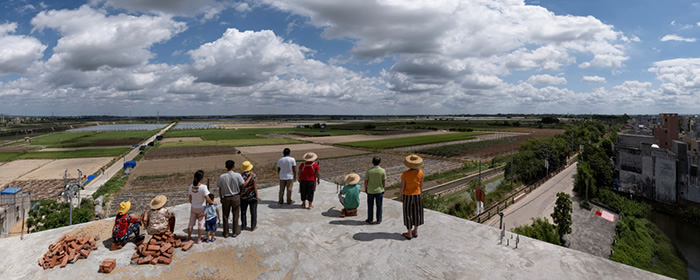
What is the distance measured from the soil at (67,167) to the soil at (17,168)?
1.02 metres

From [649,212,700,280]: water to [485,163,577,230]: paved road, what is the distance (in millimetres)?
7309

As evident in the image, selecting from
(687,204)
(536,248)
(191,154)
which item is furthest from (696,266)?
(191,154)

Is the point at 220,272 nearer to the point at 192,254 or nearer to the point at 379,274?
the point at 192,254

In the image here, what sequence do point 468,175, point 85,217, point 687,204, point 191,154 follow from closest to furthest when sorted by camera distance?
1. point 85,217
2. point 687,204
3. point 468,175
4. point 191,154

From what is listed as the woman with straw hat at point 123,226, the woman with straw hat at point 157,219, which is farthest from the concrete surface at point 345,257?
the woman with straw hat at point 157,219

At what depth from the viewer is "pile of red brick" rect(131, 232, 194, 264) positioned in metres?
5.79

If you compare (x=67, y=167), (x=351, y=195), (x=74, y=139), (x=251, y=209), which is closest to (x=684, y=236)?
(x=351, y=195)

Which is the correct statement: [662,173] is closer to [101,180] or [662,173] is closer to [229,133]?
[101,180]

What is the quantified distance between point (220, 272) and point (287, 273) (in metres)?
1.19

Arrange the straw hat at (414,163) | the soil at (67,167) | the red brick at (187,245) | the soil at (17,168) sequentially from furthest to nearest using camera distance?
the soil at (67,167) → the soil at (17,168) → the straw hat at (414,163) → the red brick at (187,245)

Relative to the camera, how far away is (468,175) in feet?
129

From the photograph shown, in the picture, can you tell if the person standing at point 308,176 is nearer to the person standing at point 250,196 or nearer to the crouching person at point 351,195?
the crouching person at point 351,195

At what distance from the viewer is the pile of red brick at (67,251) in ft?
19.0

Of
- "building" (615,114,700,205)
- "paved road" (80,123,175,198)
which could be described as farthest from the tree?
"paved road" (80,123,175,198)
